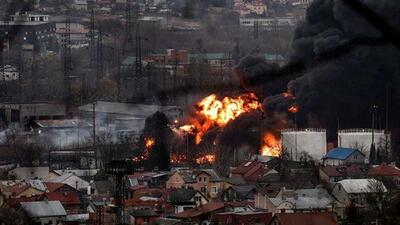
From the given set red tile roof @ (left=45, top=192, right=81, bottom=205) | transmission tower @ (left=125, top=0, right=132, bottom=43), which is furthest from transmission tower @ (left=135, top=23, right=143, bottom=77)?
red tile roof @ (left=45, top=192, right=81, bottom=205)

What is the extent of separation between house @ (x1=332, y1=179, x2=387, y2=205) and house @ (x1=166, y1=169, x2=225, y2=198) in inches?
69.6

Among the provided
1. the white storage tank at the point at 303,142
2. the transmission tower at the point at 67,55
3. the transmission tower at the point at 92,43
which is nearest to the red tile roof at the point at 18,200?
the white storage tank at the point at 303,142

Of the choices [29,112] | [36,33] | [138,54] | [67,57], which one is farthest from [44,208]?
[36,33]

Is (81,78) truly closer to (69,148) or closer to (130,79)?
(130,79)

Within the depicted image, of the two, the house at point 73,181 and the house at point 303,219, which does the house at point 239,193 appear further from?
the house at point 303,219

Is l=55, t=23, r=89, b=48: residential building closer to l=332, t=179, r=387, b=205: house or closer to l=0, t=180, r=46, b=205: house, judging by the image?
l=0, t=180, r=46, b=205: house

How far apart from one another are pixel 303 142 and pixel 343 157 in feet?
7.76

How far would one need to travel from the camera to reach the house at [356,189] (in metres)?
19.1

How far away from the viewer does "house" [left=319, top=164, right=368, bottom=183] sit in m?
21.8

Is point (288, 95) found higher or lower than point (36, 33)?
lower

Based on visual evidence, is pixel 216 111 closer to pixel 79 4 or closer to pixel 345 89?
pixel 345 89

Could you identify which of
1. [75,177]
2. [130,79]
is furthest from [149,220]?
[130,79]

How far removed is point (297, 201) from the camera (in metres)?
18.9

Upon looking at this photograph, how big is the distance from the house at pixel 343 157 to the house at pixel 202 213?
20.5 feet
